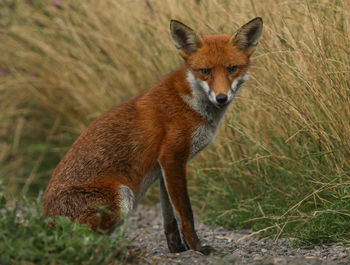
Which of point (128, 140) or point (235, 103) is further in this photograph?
point (235, 103)

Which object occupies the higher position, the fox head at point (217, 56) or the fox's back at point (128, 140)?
the fox head at point (217, 56)

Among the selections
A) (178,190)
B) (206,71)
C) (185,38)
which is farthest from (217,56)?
(178,190)

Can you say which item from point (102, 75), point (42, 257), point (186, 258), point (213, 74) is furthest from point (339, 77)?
point (102, 75)

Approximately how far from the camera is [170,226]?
4668 mm

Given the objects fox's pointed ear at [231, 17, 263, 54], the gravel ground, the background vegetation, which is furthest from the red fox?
the background vegetation

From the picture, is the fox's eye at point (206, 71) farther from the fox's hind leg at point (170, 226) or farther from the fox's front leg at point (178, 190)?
the fox's hind leg at point (170, 226)

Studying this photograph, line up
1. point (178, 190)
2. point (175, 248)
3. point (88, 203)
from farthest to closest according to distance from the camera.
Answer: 1. point (175, 248)
2. point (178, 190)
3. point (88, 203)

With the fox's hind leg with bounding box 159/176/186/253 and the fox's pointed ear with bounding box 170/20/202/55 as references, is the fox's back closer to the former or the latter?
the fox's pointed ear with bounding box 170/20/202/55

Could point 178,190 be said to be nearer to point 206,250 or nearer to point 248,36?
point 206,250

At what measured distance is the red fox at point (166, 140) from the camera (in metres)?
4.12

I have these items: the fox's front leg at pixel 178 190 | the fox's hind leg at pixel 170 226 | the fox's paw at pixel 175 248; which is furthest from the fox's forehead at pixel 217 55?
the fox's paw at pixel 175 248

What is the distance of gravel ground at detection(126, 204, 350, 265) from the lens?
379 centimetres

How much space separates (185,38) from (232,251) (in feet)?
6.20

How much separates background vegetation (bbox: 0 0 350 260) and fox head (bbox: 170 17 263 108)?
47cm
